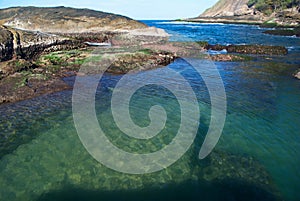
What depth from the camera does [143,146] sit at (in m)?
9.41

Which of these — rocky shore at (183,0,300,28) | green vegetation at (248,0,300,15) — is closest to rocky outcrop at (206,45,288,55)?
rocky shore at (183,0,300,28)

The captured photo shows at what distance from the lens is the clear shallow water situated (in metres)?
7.02

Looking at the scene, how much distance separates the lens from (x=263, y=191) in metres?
6.98

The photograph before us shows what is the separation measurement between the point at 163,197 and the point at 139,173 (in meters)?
1.31

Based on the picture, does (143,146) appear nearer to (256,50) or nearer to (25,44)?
(25,44)

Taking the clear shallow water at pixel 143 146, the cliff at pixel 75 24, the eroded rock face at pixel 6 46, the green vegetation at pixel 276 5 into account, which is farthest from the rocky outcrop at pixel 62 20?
the green vegetation at pixel 276 5

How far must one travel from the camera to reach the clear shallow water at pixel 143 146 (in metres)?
7.02

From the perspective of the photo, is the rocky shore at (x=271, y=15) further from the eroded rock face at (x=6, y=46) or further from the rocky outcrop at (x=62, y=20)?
the eroded rock face at (x=6, y=46)

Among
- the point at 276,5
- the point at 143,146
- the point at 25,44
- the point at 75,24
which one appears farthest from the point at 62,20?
the point at 276,5

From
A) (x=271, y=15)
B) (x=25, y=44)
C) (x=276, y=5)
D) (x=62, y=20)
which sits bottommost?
(x=25, y=44)

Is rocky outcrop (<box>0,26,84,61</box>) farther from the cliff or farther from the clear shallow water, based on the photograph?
the clear shallow water

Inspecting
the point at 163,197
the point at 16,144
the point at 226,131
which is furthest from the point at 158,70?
the point at 163,197

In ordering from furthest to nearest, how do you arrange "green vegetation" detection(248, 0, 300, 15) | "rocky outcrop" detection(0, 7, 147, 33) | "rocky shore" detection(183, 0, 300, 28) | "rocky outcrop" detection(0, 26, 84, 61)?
"green vegetation" detection(248, 0, 300, 15) → "rocky shore" detection(183, 0, 300, 28) → "rocky outcrop" detection(0, 7, 147, 33) → "rocky outcrop" detection(0, 26, 84, 61)

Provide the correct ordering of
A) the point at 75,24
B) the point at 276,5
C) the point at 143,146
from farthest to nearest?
the point at 276,5 → the point at 75,24 → the point at 143,146
